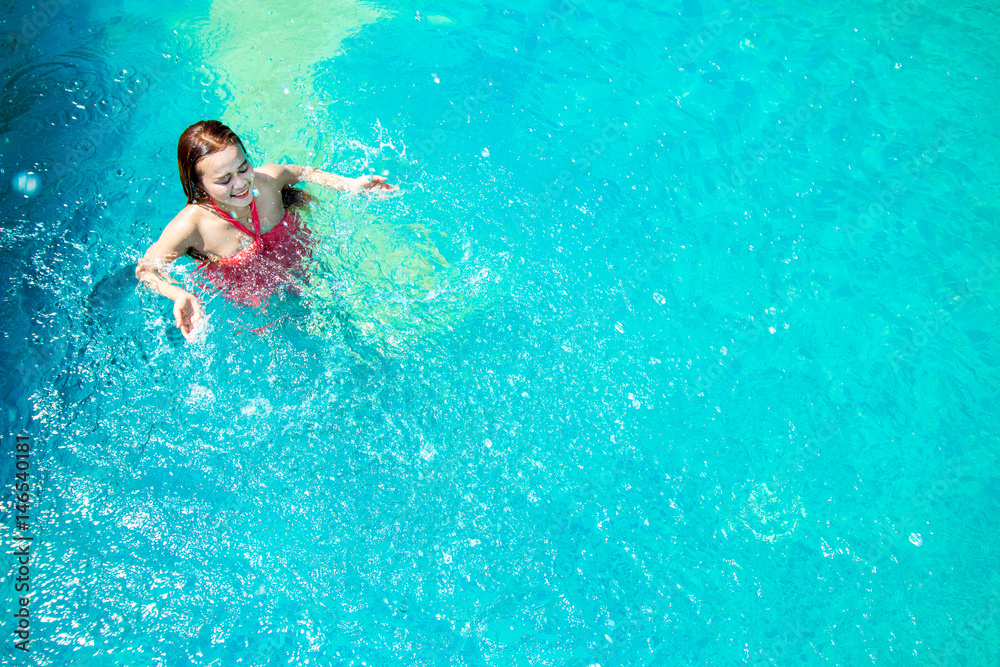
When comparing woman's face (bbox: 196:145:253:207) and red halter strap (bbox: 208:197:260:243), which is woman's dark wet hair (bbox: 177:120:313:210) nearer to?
woman's face (bbox: 196:145:253:207)

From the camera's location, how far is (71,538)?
3025 mm

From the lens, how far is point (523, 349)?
359 cm

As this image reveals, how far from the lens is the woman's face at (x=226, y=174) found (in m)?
2.72

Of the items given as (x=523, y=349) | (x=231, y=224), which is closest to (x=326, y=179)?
(x=231, y=224)

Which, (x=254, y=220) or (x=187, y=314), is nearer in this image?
(x=187, y=314)

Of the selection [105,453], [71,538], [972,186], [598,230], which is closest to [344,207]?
[598,230]

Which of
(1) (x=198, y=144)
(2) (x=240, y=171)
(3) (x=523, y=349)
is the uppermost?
(1) (x=198, y=144)

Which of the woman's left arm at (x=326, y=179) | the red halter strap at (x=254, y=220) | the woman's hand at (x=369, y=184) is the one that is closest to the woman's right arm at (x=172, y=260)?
the red halter strap at (x=254, y=220)

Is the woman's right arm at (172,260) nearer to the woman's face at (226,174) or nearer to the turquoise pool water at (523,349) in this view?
the woman's face at (226,174)

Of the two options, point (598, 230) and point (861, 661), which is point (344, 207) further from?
point (861, 661)

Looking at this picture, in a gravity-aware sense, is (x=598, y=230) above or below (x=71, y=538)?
above

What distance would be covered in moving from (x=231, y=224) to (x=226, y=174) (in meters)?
0.39

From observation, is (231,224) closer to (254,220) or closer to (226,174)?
(254,220)

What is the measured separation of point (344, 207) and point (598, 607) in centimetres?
279
